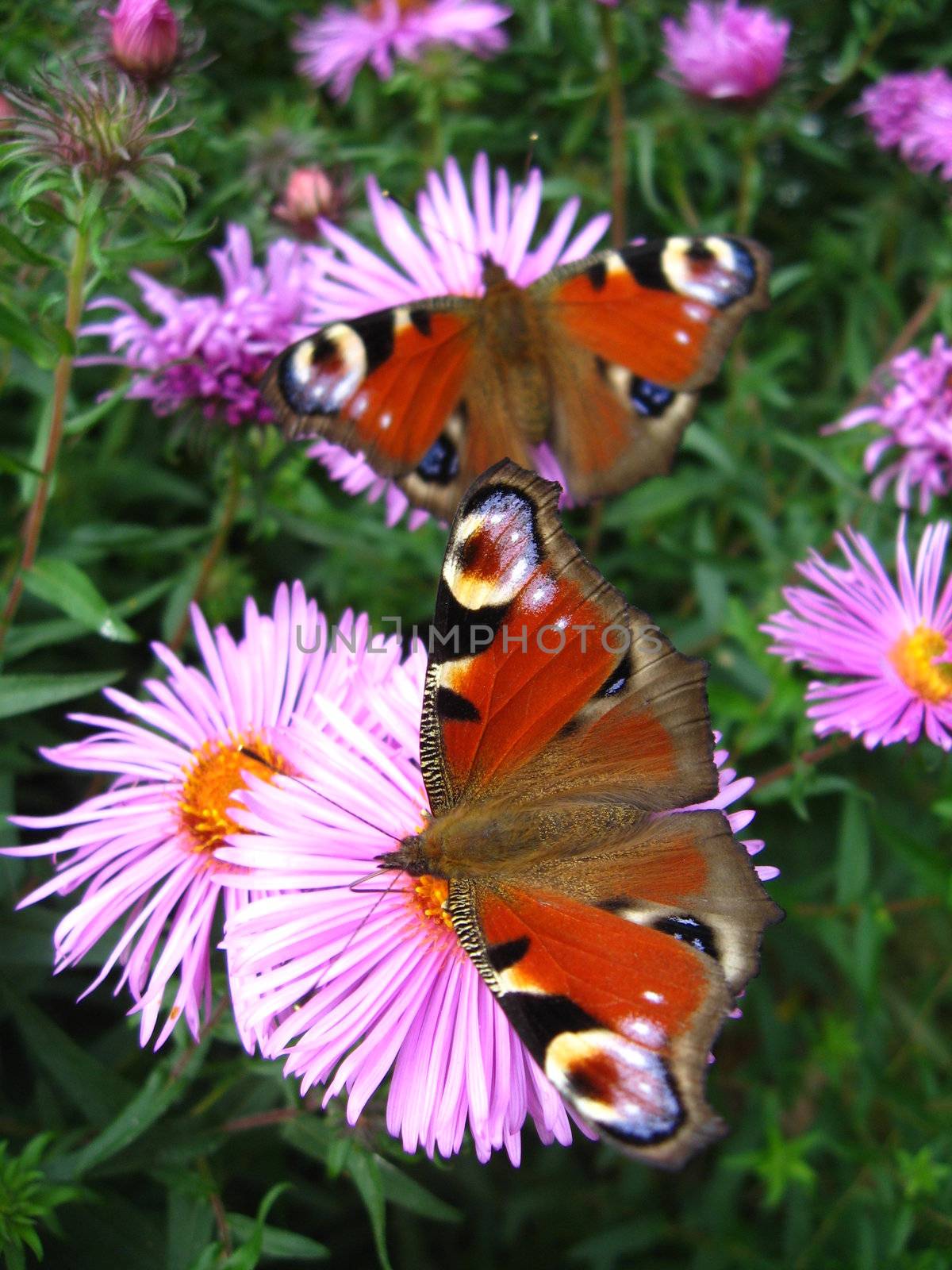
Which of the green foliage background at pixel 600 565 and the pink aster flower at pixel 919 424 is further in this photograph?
the pink aster flower at pixel 919 424

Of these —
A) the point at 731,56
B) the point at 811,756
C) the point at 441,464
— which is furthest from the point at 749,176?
the point at 811,756

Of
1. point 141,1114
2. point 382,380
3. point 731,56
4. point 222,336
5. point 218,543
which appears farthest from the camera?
point 731,56

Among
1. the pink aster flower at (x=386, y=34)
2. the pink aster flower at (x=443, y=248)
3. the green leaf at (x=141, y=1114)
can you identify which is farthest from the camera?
the pink aster flower at (x=386, y=34)

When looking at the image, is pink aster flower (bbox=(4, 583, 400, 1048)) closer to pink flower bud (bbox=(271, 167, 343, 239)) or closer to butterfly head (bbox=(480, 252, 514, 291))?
butterfly head (bbox=(480, 252, 514, 291))

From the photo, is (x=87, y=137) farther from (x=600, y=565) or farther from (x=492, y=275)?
(x=600, y=565)

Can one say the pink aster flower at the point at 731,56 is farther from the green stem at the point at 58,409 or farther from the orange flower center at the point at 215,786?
the orange flower center at the point at 215,786

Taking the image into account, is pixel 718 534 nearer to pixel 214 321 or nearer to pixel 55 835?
pixel 214 321

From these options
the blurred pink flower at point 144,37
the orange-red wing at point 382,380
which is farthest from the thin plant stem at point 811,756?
the blurred pink flower at point 144,37
